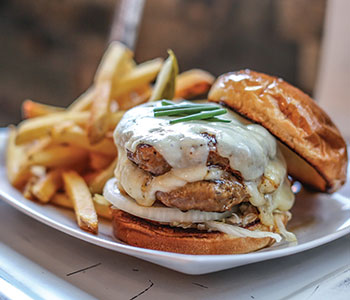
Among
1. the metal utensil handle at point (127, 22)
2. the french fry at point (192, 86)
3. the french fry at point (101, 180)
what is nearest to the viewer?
the french fry at point (101, 180)

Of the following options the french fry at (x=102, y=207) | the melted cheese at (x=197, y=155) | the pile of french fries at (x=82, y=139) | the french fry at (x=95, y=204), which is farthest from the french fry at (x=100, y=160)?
the melted cheese at (x=197, y=155)

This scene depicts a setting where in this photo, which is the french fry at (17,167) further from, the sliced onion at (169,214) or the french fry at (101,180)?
the sliced onion at (169,214)

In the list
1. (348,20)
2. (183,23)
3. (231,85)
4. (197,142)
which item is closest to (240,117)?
(231,85)

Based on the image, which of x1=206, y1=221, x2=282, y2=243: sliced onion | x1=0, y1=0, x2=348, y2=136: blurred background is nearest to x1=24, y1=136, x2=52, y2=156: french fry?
x1=206, y1=221, x2=282, y2=243: sliced onion

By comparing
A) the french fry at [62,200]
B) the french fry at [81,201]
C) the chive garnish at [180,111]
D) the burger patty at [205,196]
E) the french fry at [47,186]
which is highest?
the chive garnish at [180,111]

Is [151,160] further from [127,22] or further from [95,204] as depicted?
[127,22]

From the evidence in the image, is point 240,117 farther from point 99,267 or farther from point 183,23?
point 183,23

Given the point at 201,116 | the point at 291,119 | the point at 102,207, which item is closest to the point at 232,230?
the point at 201,116
